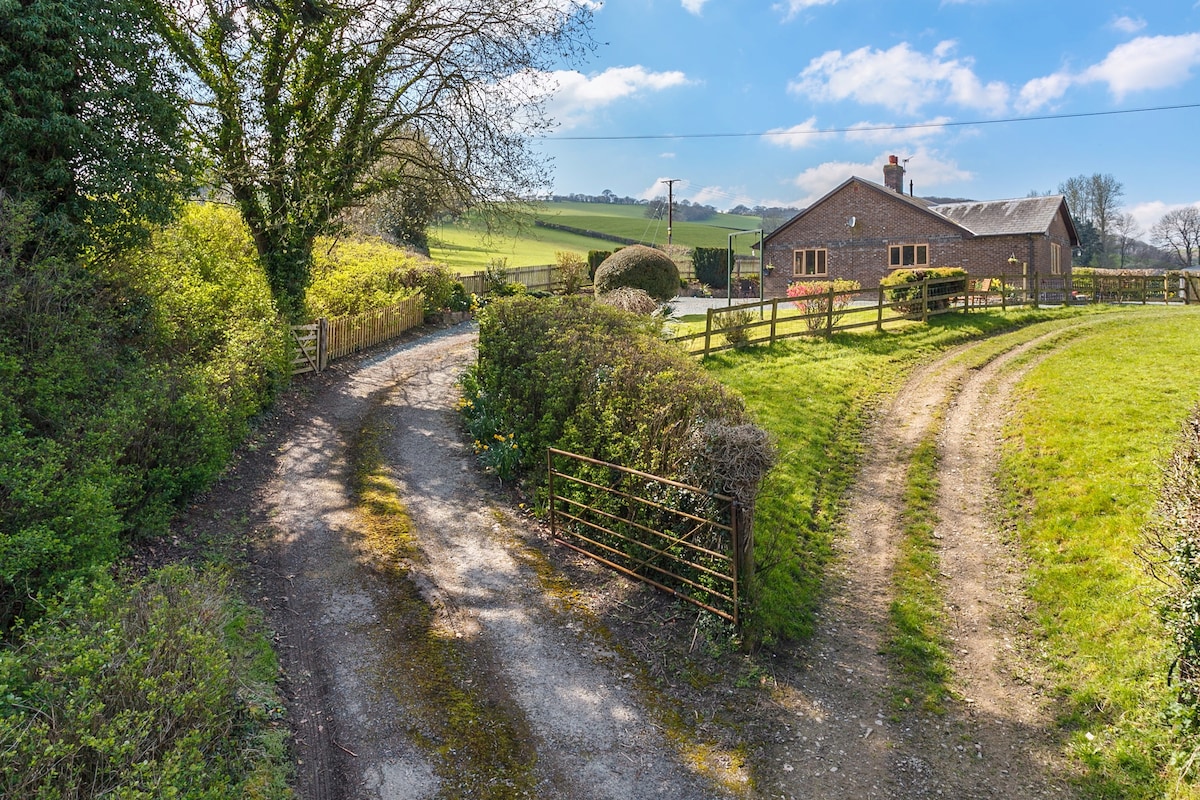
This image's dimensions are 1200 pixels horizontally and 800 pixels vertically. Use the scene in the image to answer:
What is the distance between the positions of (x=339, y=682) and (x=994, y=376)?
14.6m

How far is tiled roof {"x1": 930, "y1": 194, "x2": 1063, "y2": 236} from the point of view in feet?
108

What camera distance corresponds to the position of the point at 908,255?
34.8 metres

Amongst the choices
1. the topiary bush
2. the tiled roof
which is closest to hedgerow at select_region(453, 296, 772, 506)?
the topiary bush

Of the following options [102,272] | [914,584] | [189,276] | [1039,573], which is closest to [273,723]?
[914,584]

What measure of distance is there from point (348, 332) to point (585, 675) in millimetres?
16656

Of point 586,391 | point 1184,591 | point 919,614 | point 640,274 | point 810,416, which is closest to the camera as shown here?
point 1184,591

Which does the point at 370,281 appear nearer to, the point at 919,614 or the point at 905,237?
the point at 919,614

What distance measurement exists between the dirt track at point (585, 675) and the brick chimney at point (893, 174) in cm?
3338

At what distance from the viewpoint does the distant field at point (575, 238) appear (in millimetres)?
56688

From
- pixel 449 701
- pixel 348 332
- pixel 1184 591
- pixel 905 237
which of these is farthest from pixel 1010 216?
pixel 449 701

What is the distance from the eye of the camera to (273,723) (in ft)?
18.8

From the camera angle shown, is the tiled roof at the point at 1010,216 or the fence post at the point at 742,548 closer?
the fence post at the point at 742,548

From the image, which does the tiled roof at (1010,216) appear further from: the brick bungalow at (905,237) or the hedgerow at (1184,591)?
the hedgerow at (1184,591)

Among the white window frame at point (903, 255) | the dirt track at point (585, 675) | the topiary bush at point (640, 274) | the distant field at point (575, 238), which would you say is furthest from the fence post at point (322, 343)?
the white window frame at point (903, 255)
